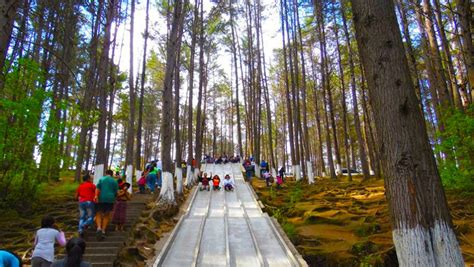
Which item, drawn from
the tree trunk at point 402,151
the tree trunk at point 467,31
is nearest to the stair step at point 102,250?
the tree trunk at point 402,151

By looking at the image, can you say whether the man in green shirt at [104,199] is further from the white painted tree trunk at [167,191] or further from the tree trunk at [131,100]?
the tree trunk at [131,100]

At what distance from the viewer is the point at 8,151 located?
947cm

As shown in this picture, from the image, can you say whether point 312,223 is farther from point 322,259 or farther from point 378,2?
point 378,2

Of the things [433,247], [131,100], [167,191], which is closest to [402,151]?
[433,247]

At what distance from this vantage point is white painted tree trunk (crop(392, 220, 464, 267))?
9.21 feet

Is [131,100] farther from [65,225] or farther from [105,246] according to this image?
[105,246]

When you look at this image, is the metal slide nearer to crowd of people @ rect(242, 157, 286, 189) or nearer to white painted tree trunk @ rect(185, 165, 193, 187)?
crowd of people @ rect(242, 157, 286, 189)

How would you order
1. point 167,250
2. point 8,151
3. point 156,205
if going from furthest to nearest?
point 156,205 → point 8,151 → point 167,250

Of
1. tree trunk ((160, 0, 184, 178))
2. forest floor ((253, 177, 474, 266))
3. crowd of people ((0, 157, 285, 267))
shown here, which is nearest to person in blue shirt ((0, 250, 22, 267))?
crowd of people ((0, 157, 285, 267))

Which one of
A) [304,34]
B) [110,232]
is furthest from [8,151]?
[304,34]

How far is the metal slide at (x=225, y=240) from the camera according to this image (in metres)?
7.52

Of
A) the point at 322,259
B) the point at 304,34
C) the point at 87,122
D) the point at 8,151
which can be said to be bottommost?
the point at 322,259

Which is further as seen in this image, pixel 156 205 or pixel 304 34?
pixel 304 34

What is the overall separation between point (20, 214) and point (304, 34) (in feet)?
71.6
